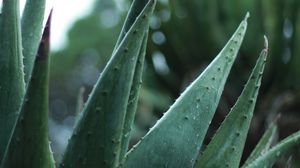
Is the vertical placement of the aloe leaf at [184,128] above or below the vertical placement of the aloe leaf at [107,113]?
below

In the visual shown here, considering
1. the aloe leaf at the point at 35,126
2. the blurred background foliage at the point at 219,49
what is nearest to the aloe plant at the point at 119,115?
the aloe leaf at the point at 35,126

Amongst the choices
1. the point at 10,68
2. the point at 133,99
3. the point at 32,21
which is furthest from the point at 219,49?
the point at 10,68

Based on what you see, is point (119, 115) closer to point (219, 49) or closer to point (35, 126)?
point (35, 126)

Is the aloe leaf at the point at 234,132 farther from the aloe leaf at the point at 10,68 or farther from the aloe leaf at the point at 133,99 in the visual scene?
the aloe leaf at the point at 10,68

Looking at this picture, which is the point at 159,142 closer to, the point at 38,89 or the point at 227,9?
the point at 38,89

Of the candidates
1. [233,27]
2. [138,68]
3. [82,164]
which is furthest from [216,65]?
[233,27]

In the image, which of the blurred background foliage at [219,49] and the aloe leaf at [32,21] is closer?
the aloe leaf at [32,21]

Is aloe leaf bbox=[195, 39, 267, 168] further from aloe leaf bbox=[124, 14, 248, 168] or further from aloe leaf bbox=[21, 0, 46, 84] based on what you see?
aloe leaf bbox=[21, 0, 46, 84]

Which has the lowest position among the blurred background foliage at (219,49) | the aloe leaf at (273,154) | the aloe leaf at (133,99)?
the blurred background foliage at (219,49)
